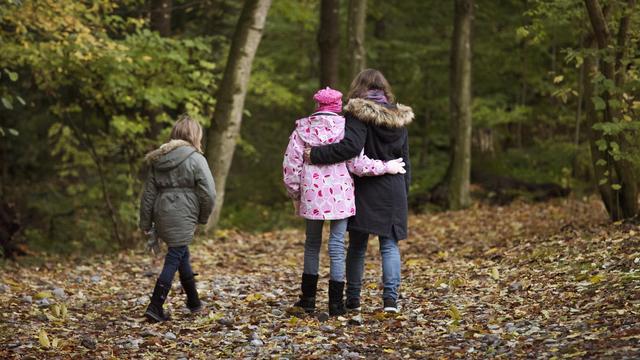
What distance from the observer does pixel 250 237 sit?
15.7 metres

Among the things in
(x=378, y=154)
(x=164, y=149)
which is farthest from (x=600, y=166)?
(x=164, y=149)

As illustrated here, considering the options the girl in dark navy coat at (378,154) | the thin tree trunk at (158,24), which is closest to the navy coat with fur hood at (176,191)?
the girl in dark navy coat at (378,154)

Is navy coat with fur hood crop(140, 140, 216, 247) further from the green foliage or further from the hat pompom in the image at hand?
the green foliage

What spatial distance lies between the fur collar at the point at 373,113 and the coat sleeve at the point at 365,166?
0.99ft

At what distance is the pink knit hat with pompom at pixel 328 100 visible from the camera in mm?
7602

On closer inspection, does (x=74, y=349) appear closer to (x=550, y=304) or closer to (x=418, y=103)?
(x=550, y=304)

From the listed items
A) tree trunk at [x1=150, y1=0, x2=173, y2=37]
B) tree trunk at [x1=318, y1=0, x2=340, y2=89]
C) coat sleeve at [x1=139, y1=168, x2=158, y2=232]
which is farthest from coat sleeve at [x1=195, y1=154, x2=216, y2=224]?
tree trunk at [x1=150, y1=0, x2=173, y2=37]

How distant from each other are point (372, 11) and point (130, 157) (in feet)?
28.3

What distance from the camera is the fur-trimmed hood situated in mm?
7953

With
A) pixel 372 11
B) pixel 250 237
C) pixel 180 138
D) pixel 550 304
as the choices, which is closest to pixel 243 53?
pixel 250 237

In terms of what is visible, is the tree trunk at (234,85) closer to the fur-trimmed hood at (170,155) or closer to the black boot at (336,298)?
the fur-trimmed hood at (170,155)

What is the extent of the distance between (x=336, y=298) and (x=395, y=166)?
1.30 metres

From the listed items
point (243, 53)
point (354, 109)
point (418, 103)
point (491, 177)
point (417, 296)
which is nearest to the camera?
point (354, 109)

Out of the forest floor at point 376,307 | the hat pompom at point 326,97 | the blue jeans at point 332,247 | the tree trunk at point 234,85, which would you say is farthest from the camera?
the tree trunk at point 234,85
